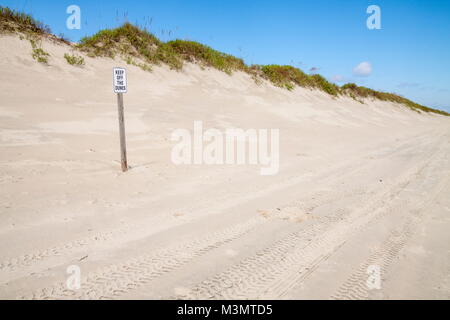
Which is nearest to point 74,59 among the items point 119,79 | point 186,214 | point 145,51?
point 145,51

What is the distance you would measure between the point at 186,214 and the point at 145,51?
13.0 meters

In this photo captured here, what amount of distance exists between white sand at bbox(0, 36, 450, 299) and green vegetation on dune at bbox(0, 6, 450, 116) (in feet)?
7.47

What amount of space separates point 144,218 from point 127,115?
20.6 feet

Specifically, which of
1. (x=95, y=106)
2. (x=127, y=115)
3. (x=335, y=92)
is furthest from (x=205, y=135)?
(x=335, y=92)

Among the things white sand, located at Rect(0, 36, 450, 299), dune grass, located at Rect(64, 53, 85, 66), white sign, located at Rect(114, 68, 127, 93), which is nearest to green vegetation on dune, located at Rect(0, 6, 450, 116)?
dune grass, located at Rect(64, 53, 85, 66)

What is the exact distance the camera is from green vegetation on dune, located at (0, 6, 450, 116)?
11445mm

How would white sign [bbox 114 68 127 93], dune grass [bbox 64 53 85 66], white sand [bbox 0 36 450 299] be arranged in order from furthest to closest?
1. dune grass [bbox 64 53 85 66]
2. white sign [bbox 114 68 127 93]
3. white sand [bbox 0 36 450 299]

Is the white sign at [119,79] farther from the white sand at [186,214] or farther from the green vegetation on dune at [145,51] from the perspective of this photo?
the green vegetation on dune at [145,51]

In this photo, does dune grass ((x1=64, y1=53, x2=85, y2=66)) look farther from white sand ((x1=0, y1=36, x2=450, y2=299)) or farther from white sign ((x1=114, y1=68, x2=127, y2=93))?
white sign ((x1=114, y1=68, x2=127, y2=93))

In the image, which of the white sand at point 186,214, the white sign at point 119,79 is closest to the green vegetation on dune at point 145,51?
the white sand at point 186,214

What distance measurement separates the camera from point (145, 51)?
49.0 feet

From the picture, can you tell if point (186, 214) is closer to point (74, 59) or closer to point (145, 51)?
point (74, 59)

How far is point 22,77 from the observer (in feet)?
30.6

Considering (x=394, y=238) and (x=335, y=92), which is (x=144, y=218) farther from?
(x=335, y=92)
